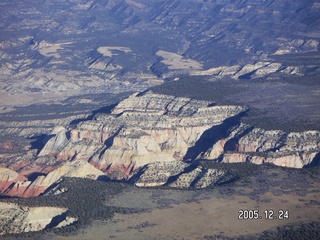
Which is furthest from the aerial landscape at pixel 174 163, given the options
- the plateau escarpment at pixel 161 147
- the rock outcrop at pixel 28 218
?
the plateau escarpment at pixel 161 147

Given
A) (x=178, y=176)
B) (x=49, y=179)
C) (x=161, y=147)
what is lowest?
(x=161, y=147)

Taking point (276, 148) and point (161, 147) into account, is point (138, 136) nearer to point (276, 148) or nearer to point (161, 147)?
point (161, 147)

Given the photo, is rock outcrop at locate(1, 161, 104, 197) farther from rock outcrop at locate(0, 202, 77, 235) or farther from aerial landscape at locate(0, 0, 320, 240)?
rock outcrop at locate(0, 202, 77, 235)

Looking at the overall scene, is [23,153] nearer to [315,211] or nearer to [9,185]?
[9,185]

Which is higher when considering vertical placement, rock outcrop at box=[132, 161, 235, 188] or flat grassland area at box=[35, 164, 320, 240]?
flat grassland area at box=[35, 164, 320, 240]

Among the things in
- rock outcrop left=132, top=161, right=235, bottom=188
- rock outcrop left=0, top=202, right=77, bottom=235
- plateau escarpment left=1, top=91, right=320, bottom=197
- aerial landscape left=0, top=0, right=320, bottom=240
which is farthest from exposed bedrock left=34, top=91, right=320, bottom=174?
rock outcrop left=0, top=202, right=77, bottom=235

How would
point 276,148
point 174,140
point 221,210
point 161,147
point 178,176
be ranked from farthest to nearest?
point 174,140, point 161,147, point 276,148, point 178,176, point 221,210

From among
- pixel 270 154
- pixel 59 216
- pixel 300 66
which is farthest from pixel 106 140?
pixel 300 66

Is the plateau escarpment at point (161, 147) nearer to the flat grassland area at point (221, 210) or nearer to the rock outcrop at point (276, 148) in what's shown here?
the rock outcrop at point (276, 148)

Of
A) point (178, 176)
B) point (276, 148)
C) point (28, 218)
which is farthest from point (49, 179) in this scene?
point (276, 148)
